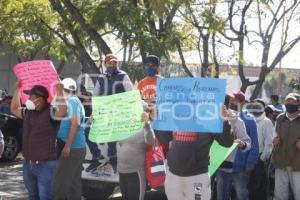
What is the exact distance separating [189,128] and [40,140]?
6.56 ft

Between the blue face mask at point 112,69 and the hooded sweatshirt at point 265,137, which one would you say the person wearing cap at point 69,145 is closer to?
the blue face mask at point 112,69

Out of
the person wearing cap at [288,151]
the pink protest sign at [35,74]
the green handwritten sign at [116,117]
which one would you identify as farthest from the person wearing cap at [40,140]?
the person wearing cap at [288,151]

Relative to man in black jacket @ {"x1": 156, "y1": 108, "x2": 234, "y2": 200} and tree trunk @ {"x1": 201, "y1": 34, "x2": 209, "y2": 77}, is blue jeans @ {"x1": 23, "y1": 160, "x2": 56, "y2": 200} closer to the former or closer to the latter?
man in black jacket @ {"x1": 156, "y1": 108, "x2": 234, "y2": 200}

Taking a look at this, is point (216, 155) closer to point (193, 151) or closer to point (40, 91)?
point (193, 151)

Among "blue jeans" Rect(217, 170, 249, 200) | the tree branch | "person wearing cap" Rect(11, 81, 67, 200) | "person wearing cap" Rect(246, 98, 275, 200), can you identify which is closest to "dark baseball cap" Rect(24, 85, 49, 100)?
"person wearing cap" Rect(11, 81, 67, 200)

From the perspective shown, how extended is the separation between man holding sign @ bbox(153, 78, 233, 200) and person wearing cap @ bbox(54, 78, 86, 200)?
155cm

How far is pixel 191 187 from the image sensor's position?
5531 mm

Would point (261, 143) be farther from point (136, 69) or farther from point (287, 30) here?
point (287, 30)

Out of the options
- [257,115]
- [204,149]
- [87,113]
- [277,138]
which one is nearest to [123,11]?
[87,113]

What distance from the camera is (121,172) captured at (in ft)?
21.4

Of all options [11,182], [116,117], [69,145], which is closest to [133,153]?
[116,117]

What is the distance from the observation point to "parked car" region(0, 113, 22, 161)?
13.6 meters

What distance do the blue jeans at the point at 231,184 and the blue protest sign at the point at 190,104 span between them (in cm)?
246

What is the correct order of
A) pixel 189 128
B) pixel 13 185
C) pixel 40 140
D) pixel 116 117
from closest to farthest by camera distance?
pixel 189 128
pixel 116 117
pixel 40 140
pixel 13 185
